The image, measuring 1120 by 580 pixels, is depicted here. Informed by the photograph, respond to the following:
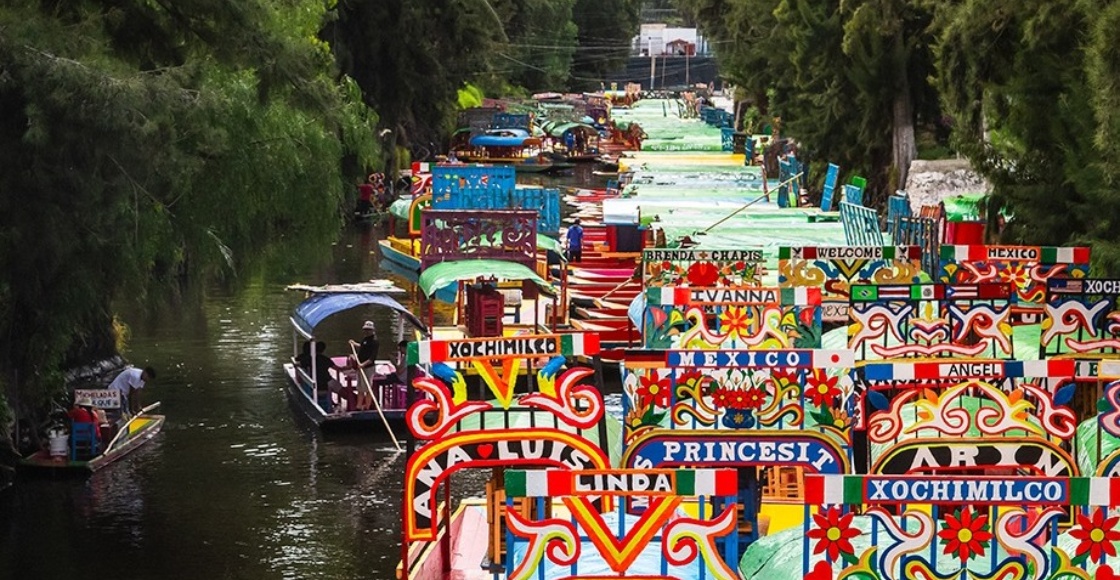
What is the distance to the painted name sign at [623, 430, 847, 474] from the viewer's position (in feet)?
37.0

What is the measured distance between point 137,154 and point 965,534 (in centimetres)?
1308

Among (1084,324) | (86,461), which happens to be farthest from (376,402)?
(1084,324)

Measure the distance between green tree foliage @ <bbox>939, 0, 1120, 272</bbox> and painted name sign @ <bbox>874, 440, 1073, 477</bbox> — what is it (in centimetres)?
939

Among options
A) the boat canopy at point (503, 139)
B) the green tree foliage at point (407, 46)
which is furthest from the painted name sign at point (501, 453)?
the boat canopy at point (503, 139)

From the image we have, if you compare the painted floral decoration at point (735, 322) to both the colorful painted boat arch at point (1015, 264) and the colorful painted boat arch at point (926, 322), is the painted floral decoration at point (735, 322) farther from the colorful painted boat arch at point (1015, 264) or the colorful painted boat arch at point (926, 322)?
the colorful painted boat arch at point (1015, 264)

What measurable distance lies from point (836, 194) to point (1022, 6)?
22.0m

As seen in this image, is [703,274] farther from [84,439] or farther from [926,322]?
[84,439]

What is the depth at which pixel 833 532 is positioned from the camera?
9.01 meters

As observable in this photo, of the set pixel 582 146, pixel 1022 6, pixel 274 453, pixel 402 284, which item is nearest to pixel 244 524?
pixel 274 453

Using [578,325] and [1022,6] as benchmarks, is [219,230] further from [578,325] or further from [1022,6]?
[1022,6]

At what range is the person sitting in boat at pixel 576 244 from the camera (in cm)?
4191

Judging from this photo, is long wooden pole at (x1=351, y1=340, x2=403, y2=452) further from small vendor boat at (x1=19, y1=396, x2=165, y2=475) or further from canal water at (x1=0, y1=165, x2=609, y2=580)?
small vendor boat at (x1=19, y1=396, x2=165, y2=475)

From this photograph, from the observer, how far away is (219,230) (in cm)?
2533

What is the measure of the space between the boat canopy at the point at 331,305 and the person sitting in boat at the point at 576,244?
11.5 m
